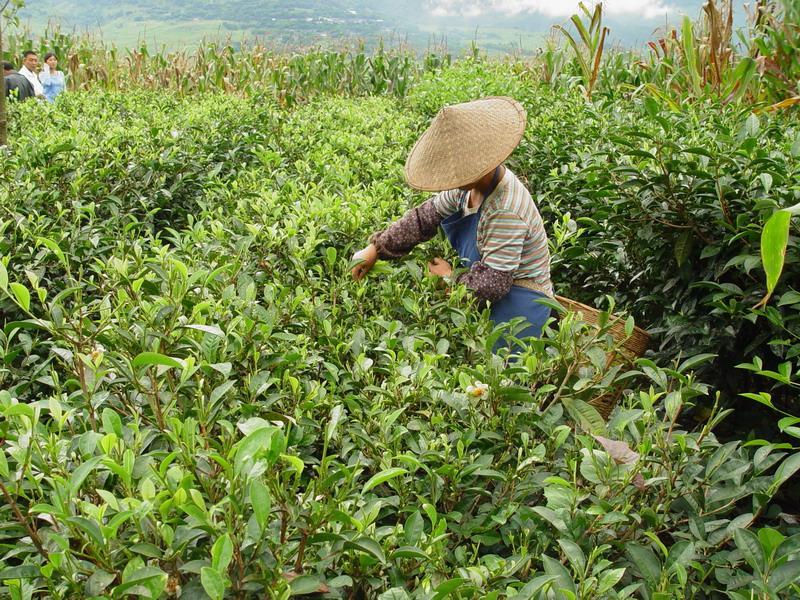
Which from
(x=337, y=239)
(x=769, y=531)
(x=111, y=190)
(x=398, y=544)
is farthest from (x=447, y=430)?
(x=111, y=190)

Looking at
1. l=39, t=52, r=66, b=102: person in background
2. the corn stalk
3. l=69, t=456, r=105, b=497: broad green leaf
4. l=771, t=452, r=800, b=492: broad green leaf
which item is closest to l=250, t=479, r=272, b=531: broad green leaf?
l=69, t=456, r=105, b=497: broad green leaf

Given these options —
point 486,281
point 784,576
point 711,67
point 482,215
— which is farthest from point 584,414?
point 711,67

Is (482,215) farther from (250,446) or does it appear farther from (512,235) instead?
(250,446)

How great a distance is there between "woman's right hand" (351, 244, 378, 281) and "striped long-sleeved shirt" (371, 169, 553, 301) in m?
0.03

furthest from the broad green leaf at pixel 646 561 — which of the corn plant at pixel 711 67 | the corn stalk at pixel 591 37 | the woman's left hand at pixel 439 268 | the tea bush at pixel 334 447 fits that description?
the corn stalk at pixel 591 37

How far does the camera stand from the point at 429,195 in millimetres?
3223

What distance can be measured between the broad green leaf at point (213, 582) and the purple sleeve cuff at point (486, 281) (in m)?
1.56

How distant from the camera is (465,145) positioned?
248 centimetres

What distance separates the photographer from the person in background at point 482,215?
2416 mm

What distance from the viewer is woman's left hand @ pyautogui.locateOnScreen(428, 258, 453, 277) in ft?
7.33

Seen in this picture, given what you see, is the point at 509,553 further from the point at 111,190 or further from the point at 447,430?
the point at 111,190

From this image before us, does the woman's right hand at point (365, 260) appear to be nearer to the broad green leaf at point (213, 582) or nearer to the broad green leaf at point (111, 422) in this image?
the broad green leaf at point (111, 422)

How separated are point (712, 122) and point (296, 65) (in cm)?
904

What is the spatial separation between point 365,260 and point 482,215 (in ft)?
1.65
